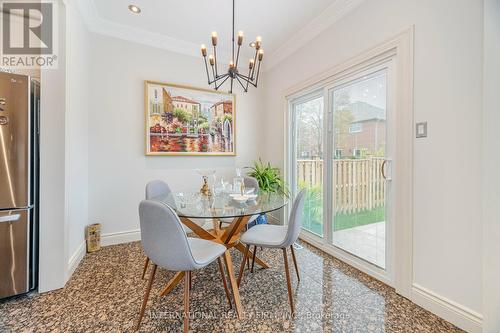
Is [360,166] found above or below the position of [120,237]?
above

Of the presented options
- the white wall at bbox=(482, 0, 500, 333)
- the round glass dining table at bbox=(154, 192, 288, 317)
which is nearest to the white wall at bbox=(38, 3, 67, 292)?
the round glass dining table at bbox=(154, 192, 288, 317)

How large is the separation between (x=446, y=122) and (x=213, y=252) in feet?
6.38

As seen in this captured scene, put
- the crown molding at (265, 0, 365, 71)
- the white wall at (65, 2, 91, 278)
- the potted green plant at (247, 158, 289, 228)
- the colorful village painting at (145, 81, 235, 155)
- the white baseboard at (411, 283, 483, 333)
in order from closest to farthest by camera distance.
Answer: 1. the white baseboard at (411, 283, 483, 333)
2. the white wall at (65, 2, 91, 278)
3. the crown molding at (265, 0, 365, 71)
4. the colorful village painting at (145, 81, 235, 155)
5. the potted green plant at (247, 158, 289, 228)

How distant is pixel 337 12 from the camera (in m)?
2.43

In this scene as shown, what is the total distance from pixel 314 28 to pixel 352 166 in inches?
70.8

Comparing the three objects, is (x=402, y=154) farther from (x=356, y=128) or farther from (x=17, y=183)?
(x=17, y=183)

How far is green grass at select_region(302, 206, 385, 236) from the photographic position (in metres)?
2.25

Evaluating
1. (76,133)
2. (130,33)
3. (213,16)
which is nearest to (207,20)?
(213,16)

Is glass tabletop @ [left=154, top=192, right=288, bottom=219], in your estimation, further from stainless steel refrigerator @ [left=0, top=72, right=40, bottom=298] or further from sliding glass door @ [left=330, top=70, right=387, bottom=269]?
stainless steel refrigerator @ [left=0, top=72, right=40, bottom=298]

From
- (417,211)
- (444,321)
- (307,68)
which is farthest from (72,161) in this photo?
(444,321)

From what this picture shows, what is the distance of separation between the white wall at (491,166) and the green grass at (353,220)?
885 mm

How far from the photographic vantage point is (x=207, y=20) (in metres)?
2.77

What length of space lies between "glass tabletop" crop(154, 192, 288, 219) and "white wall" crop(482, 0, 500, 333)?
1.32m

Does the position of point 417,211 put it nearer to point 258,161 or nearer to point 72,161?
point 258,161
